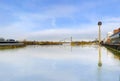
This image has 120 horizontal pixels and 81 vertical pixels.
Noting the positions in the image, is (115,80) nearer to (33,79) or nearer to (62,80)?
(62,80)

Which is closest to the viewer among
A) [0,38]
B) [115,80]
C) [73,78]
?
[115,80]

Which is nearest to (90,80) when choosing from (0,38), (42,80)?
(42,80)

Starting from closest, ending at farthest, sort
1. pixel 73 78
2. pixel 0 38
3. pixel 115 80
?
pixel 115 80, pixel 73 78, pixel 0 38

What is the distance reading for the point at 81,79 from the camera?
12406mm

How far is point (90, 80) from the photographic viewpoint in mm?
11938

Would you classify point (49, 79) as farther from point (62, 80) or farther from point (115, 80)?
point (115, 80)

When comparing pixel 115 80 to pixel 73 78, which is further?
pixel 73 78

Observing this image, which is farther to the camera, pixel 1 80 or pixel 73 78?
pixel 73 78

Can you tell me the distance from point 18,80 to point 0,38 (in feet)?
299

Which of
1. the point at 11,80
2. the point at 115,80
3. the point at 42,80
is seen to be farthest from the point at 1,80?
the point at 115,80

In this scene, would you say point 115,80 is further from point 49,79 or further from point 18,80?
point 18,80

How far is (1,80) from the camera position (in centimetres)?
1177

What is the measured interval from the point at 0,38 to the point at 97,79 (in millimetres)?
92046

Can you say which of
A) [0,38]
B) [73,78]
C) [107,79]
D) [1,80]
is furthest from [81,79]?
[0,38]
